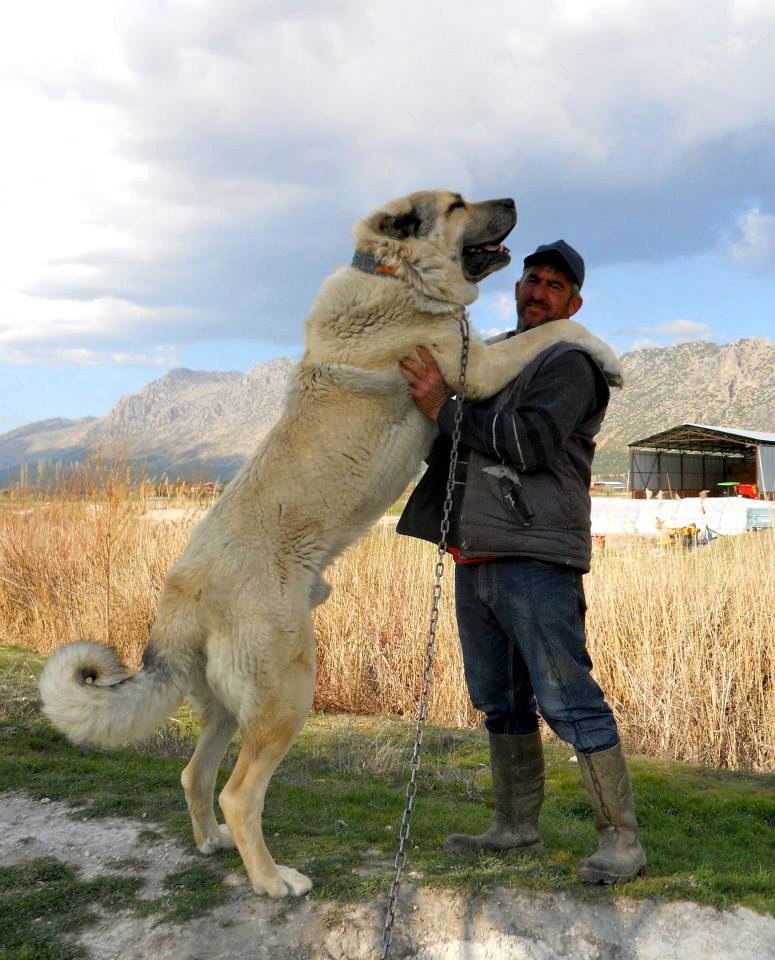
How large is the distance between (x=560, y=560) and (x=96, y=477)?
7508 millimetres

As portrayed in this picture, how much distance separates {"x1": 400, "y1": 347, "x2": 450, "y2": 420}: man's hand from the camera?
3271mm

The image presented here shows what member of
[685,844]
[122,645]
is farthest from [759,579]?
[122,645]

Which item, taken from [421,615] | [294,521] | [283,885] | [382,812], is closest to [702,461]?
[421,615]

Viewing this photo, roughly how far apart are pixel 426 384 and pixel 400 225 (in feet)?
2.99

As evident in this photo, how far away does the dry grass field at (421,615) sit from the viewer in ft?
20.7

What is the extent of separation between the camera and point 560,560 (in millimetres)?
3090

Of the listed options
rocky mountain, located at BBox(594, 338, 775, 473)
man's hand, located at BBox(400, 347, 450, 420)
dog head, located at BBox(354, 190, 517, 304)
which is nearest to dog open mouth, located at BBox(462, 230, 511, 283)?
dog head, located at BBox(354, 190, 517, 304)

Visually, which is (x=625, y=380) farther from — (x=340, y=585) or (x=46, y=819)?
(x=340, y=585)

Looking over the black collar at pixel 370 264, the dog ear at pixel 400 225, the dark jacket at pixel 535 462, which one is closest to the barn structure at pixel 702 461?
the dog ear at pixel 400 225

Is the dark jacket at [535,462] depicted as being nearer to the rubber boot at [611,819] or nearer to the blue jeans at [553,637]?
the blue jeans at [553,637]

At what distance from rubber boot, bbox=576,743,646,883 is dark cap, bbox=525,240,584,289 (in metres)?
1.98

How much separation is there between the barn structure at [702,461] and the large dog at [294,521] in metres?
32.5

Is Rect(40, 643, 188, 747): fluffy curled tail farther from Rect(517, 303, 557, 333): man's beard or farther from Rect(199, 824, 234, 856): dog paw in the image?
Rect(517, 303, 557, 333): man's beard

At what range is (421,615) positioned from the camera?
7.76 m
